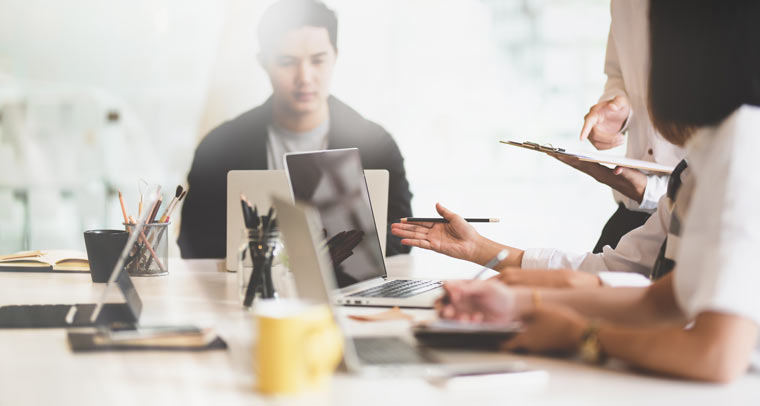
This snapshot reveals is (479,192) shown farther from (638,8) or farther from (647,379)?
(647,379)

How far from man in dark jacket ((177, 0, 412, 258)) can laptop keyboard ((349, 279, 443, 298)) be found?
5.86 feet

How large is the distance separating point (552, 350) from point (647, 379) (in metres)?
0.13

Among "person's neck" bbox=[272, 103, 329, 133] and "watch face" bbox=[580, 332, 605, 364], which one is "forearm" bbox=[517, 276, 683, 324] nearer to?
"watch face" bbox=[580, 332, 605, 364]

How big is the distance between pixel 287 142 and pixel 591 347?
2.72 m

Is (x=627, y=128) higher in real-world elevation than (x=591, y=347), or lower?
higher

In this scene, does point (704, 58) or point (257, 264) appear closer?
point (704, 58)

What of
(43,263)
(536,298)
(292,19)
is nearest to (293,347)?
(536,298)

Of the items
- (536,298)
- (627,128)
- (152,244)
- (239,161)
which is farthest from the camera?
(239,161)

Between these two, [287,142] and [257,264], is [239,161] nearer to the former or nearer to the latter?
[287,142]

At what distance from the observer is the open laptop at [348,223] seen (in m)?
1.45

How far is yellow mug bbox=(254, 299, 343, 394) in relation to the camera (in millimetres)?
763

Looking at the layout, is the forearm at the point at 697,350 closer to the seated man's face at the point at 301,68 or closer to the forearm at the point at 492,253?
the forearm at the point at 492,253

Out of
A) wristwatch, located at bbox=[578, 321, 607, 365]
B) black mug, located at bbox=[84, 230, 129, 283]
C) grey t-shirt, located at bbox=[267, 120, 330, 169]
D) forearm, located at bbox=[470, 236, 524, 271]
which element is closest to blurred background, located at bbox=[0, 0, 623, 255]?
grey t-shirt, located at bbox=[267, 120, 330, 169]

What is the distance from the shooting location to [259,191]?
1.77 meters
